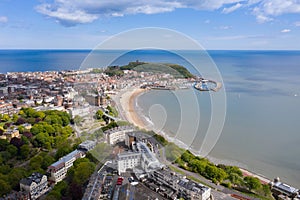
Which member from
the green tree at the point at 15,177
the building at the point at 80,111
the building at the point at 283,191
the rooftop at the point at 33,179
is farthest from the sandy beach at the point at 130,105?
the building at the point at 283,191

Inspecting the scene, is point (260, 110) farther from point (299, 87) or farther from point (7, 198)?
point (7, 198)

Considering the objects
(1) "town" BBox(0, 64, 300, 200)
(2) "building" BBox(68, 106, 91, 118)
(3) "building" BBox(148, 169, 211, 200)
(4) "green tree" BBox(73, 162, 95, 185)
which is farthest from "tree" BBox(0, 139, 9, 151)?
(3) "building" BBox(148, 169, 211, 200)

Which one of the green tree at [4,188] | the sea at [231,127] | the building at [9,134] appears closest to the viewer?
the green tree at [4,188]

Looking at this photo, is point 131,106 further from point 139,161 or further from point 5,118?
point 139,161

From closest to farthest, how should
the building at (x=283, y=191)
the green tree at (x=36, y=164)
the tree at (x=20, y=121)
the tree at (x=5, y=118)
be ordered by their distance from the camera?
the building at (x=283, y=191) < the green tree at (x=36, y=164) < the tree at (x=20, y=121) < the tree at (x=5, y=118)

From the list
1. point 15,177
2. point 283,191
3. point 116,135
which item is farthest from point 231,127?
point 15,177

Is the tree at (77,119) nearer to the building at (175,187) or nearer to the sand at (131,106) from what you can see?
the sand at (131,106)

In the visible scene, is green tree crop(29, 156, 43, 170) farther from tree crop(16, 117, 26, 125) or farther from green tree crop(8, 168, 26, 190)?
tree crop(16, 117, 26, 125)
